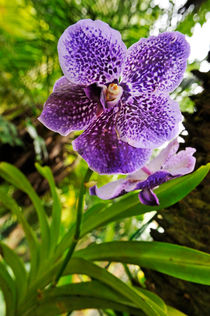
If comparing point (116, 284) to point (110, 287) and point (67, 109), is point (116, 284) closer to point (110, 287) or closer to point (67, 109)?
point (110, 287)

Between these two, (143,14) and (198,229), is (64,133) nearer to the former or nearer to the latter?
(198,229)

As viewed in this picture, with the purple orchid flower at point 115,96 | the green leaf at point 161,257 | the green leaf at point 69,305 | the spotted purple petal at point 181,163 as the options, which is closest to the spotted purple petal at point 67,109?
the purple orchid flower at point 115,96

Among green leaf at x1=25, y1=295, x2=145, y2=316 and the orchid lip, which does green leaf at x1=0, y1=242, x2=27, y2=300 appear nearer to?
green leaf at x1=25, y1=295, x2=145, y2=316

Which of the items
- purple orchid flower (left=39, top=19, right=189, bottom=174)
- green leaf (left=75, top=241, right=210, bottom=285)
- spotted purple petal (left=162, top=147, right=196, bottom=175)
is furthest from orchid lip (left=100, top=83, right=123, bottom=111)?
green leaf (left=75, top=241, right=210, bottom=285)

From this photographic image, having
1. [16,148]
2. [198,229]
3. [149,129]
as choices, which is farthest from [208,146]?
[16,148]

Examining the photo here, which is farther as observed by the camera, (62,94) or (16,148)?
(16,148)
